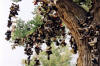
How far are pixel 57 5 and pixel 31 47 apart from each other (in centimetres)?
121

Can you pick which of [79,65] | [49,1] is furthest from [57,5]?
[79,65]

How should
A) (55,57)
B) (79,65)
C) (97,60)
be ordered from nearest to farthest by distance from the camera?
1. (97,60)
2. (79,65)
3. (55,57)

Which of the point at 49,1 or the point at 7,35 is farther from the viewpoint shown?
the point at 7,35

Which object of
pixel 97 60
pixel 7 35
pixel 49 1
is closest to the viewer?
pixel 97 60

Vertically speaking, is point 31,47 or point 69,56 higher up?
point 31,47

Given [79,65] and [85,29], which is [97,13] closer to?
[85,29]

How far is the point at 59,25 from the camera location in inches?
177

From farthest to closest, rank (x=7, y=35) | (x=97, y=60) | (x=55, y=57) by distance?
1. (x=55, y=57)
2. (x=7, y=35)
3. (x=97, y=60)

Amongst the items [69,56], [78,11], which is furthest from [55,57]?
[78,11]

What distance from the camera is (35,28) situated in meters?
4.68

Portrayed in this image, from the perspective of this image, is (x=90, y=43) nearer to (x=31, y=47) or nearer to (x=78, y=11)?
(x=78, y=11)

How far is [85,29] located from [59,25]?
1.21 metres

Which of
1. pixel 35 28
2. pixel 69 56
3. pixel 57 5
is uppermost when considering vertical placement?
pixel 57 5

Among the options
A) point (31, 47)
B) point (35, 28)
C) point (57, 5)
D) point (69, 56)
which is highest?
Result: point (57, 5)
